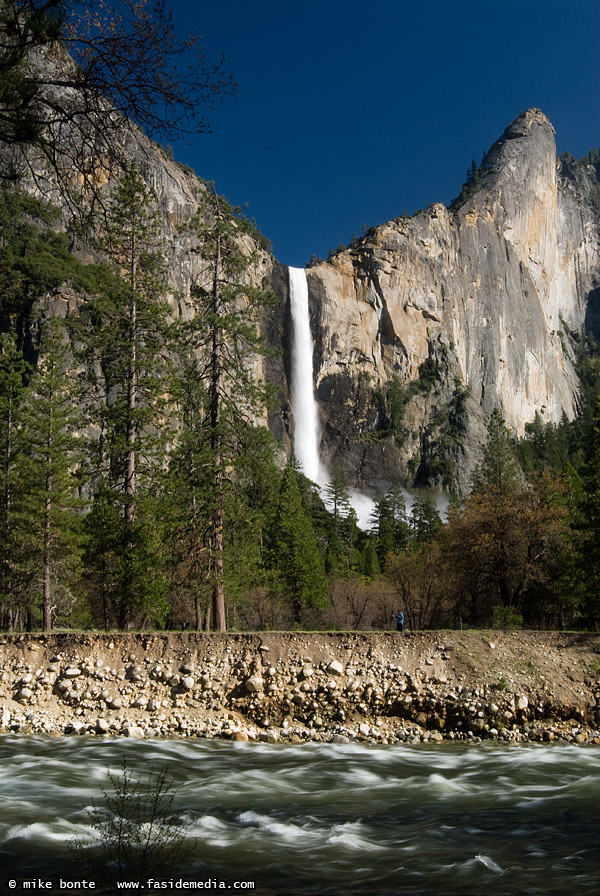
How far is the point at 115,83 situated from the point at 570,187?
19805cm

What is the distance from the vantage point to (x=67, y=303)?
73375mm

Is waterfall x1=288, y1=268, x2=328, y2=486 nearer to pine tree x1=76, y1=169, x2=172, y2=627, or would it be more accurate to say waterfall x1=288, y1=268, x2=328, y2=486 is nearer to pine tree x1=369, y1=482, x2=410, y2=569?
pine tree x1=369, y1=482, x2=410, y2=569

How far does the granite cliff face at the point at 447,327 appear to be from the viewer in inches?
4245

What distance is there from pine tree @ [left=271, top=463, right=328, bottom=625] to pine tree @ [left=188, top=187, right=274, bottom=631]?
1714 centimetres

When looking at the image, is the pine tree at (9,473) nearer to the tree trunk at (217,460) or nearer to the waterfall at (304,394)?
the tree trunk at (217,460)

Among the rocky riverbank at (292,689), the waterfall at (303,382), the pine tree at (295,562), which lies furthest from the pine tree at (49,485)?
→ the waterfall at (303,382)

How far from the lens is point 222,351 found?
22.5 metres

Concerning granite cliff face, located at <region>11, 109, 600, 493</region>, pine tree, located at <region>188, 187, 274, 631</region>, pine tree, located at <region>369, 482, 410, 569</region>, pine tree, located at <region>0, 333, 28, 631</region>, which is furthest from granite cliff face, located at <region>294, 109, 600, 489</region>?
pine tree, located at <region>188, 187, 274, 631</region>

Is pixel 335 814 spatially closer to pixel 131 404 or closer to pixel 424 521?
pixel 131 404

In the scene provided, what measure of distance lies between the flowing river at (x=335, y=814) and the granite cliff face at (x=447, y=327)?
304 feet

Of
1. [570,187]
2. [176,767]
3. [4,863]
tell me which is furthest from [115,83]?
[570,187]

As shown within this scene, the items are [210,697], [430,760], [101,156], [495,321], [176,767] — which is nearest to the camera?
[101,156]

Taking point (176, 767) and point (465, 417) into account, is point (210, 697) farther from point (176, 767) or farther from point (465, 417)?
point (465, 417)

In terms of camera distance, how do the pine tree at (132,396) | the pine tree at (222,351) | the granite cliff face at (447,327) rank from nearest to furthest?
1. the pine tree at (222,351)
2. the pine tree at (132,396)
3. the granite cliff face at (447,327)
